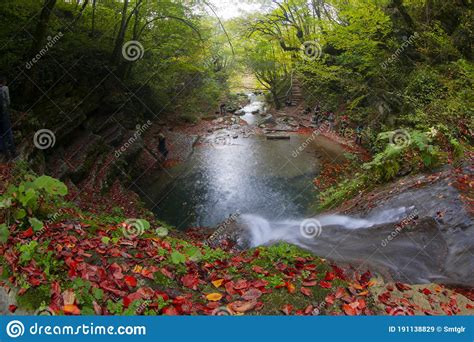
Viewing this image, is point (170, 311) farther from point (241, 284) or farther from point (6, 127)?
point (6, 127)

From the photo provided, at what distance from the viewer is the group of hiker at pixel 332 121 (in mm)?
17422

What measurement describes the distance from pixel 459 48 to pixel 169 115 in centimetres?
1672

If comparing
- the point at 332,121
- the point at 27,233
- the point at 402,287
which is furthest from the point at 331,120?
the point at 27,233

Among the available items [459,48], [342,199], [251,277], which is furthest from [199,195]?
[459,48]

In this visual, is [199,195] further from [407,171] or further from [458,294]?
[458,294]

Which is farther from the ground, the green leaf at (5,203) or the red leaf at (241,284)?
the red leaf at (241,284)

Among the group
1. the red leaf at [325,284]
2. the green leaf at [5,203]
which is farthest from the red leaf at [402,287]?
the green leaf at [5,203]

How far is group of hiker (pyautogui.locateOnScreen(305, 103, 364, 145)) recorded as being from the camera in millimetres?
17422

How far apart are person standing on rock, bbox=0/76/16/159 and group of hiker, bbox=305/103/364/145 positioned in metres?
15.5

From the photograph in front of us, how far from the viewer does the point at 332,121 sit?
2136 centimetres

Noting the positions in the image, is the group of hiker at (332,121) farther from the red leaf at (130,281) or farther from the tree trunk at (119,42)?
the red leaf at (130,281)

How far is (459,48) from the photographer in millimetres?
12406

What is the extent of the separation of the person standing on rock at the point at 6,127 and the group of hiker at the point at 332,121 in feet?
51.0

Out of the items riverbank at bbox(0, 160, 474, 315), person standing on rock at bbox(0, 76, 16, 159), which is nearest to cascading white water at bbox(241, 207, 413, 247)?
riverbank at bbox(0, 160, 474, 315)
